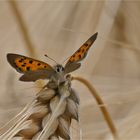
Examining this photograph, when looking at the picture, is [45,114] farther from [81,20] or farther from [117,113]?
[81,20]

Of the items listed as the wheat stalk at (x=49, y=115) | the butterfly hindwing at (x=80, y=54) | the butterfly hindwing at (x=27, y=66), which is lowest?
the wheat stalk at (x=49, y=115)

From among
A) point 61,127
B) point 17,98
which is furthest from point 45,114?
point 17,98

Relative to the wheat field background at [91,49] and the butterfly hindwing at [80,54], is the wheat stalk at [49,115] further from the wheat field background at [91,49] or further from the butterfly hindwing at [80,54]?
the wheat field background at [91,49]

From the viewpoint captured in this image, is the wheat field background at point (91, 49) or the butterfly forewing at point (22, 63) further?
the wheat field background at point (91, 49)

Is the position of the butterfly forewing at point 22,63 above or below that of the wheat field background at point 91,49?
below

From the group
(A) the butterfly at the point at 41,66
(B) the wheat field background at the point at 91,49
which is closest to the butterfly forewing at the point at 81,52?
(A) the butterfly at the point at 41,66

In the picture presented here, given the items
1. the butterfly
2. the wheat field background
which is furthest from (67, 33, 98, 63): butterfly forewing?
the wheat field background
